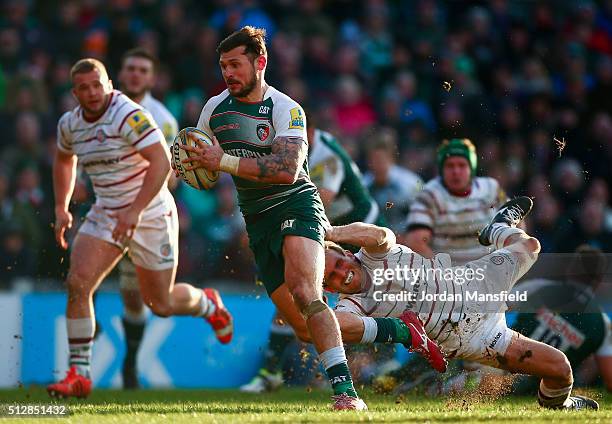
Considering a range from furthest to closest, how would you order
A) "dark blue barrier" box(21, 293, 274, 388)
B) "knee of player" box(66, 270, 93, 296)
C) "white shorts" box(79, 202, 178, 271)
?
"dark blue barrier" box(21, 293, 274, 388)
"white shorts" box(79, 202, 178, 271)
"knee of player" box(66, 270, 93, 296)

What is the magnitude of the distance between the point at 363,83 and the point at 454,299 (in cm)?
945

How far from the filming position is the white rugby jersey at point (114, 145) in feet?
32.0

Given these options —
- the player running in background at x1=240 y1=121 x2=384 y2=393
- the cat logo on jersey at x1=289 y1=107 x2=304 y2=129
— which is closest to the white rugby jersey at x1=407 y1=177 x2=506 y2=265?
the player running in background at x1=240 y1=121 x2=384 y2=393

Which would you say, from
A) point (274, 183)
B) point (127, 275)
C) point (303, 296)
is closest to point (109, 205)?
point (127, 275)

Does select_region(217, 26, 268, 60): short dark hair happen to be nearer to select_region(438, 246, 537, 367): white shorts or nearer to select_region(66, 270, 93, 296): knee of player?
select_region(438, 246, 537, 367): white shorts

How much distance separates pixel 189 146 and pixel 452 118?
8.68 m

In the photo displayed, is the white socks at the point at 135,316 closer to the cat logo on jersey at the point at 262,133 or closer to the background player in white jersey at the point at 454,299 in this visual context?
the background player in white jersey at the point at 454,299

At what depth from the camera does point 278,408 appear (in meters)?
8.77

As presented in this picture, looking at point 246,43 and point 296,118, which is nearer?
point 296,118

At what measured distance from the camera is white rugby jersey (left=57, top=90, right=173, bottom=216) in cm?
974

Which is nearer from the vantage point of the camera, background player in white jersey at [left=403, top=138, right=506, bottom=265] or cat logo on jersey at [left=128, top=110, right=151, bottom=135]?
cat logo on jersey at [left=128, top=110, right=151, bottom=135]

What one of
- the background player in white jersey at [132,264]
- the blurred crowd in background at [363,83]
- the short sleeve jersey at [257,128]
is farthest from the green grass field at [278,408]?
the blurred crowd in background at [363,83]

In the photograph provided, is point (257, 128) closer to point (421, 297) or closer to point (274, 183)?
point (274, 183)

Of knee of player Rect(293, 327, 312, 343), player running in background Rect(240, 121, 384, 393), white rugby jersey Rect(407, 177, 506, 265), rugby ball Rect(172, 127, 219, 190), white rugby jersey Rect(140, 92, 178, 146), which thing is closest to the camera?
rugby ball Rect(172, 127, 219, 190)
